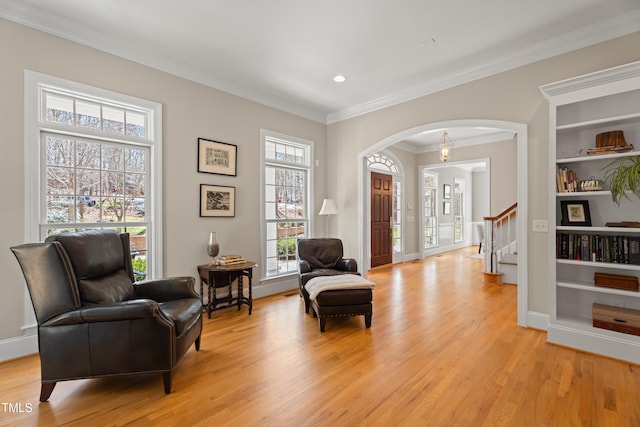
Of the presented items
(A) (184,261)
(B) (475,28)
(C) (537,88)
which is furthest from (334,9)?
(A) (184,261)

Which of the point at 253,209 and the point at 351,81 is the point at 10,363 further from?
the point at 351,81

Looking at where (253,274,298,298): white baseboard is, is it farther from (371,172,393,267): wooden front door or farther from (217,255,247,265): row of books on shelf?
(371,172,393,267): wooden front door

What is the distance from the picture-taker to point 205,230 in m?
3.92

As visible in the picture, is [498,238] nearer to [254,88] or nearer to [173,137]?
[254,88]

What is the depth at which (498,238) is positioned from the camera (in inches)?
216

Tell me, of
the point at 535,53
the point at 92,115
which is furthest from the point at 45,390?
the point at 535,53

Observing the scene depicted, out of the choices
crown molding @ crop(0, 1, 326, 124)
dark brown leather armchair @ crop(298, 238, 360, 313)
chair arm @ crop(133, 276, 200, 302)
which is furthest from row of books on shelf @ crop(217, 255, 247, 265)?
crown molding @ crop(0, 1, 326, 124)

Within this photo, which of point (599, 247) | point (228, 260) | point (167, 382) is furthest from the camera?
point (228, 260)

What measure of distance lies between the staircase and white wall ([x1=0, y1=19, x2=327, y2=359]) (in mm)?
3109

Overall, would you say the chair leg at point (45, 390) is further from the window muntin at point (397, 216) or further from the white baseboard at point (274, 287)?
the window muntin at point (397, 216)

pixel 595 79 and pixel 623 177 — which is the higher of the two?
pixel 595 79

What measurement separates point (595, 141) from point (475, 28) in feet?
5.30

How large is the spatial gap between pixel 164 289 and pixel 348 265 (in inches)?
88.9

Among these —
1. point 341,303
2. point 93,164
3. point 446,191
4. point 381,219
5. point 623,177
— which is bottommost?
point 341,303
